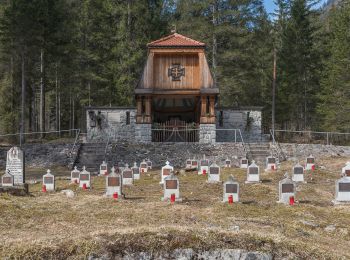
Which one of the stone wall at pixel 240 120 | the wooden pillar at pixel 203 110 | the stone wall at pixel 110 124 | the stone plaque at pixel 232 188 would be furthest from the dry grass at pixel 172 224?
the stone wall at pixel 240 120

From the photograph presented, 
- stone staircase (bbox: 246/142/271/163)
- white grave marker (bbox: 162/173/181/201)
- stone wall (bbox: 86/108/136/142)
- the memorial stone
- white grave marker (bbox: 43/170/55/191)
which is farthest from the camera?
stone wall (bbox: 86/108/136/142)

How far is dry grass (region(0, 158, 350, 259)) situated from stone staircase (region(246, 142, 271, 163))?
402 inches

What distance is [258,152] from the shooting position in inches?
1103

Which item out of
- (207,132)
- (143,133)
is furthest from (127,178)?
(207,132)

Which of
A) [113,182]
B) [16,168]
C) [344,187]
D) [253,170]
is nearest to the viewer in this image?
[344,187]

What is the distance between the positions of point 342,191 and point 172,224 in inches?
262

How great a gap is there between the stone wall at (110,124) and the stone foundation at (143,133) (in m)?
2.85

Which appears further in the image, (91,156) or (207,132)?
(207,132)

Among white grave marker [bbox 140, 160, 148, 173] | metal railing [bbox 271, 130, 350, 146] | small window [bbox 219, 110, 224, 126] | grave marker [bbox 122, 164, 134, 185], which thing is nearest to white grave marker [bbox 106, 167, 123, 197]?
grave marker [bbox 122, 164, 134, 185]

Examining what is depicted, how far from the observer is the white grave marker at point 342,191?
13438 mm

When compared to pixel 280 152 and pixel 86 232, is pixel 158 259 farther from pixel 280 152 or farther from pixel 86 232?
pixel 280 152

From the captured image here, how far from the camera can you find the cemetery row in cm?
1325

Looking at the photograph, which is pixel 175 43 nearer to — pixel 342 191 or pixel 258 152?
pixel 258 152

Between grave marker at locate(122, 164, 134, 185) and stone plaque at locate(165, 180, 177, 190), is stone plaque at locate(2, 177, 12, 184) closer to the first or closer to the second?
grave marker at locate(122, 164, 134, 185)
